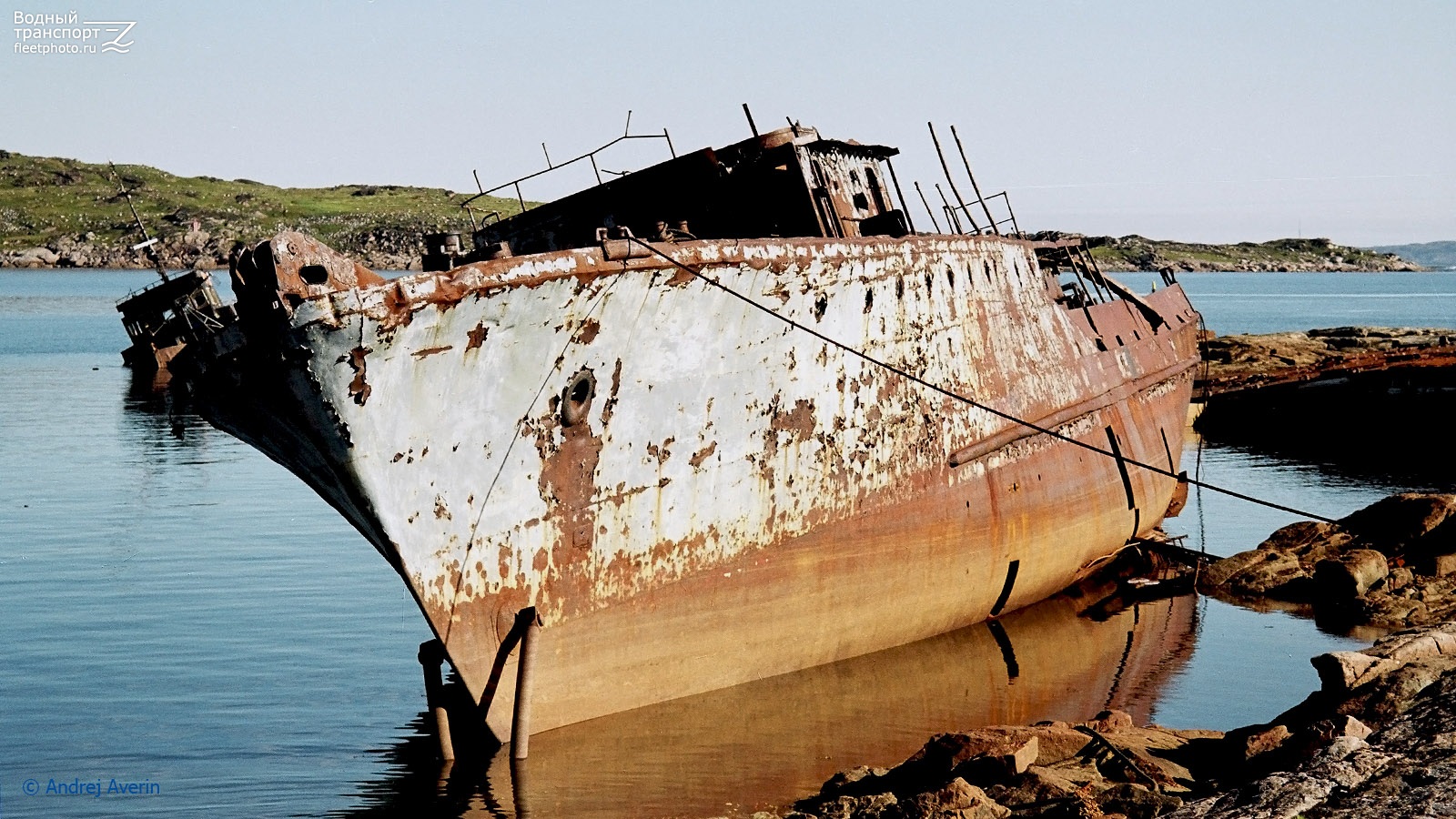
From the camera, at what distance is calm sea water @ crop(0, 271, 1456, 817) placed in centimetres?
824

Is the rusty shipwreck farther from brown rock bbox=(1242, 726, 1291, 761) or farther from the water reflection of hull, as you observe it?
brown rock bbox=(1242, 726, 1291, 761)

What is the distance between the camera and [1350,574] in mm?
13703

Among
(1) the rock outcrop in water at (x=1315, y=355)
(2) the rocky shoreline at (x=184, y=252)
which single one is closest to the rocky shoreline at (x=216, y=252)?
(2) the rocky shoreline at (x=184, y=252)

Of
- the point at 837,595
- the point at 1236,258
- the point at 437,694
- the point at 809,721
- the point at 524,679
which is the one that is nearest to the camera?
the point at 524,679

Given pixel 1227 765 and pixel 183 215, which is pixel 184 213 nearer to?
pixel 183 215

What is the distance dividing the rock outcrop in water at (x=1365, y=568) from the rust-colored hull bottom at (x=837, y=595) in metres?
1.94

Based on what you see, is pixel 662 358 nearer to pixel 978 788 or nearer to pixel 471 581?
pixel 471 581

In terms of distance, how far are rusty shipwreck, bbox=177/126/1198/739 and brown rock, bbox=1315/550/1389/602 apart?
9.74 ft

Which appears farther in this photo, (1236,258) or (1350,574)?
(1236,258)

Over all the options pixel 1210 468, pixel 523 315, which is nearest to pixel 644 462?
pixel 523 315

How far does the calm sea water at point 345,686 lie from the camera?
8242mm

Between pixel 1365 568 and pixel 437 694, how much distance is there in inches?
384

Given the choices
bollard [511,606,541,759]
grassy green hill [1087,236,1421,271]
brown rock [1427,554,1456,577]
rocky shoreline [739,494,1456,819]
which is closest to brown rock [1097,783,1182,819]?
rocky shoreline [739,494,1456,819]

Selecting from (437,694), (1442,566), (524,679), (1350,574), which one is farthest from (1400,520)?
(437,694)
